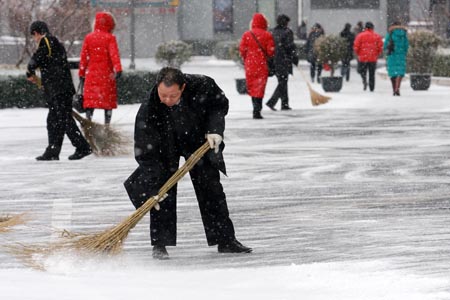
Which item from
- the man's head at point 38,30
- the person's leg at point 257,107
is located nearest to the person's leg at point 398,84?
the person's leg at point 257,107

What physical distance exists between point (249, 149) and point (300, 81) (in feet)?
60.7

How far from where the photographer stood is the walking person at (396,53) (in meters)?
24.8

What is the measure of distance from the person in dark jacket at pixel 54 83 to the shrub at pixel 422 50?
1543cm

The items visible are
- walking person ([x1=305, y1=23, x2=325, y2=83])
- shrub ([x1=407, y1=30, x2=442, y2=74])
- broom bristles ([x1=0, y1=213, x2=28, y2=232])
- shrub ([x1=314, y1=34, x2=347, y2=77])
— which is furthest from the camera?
walking person ([x1=305, y1=23, x2=325, y2=83])

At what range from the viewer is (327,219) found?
31.0 ft

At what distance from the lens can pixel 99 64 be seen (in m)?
15.0

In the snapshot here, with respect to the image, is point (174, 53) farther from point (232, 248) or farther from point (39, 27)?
point (232, 248)

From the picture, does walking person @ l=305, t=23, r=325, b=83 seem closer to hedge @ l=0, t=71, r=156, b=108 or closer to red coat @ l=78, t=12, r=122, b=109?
hedge @ l=0, t=71, r=156, b=108

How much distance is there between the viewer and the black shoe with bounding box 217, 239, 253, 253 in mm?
7945

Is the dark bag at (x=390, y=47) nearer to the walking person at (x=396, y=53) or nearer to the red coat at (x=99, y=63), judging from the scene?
the walking person at (x=396, y=53)

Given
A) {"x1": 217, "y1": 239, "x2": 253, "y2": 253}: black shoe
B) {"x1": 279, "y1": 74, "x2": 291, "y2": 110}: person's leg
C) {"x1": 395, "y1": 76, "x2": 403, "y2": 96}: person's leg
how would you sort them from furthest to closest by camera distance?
1. {"x1": 395, "y1": 76, "x2": 403, "y2": 96}: person's leg
2. {"x1": 279, "y1": 74, "x2": 291, "y2": 110}: person's leg
3. {"x1": 217, "y1": 239, "x2": 253, "y2": 253}: black shoe

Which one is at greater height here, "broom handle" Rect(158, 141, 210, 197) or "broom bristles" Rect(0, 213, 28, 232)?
"broom handle" Rect(158, 141, 210, 197)

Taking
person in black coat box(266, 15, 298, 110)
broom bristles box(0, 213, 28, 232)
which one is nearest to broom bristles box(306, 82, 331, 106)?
person in black coat box(266, 15, 298, 110)

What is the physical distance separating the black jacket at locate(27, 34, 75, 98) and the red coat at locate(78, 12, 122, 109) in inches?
50.6
